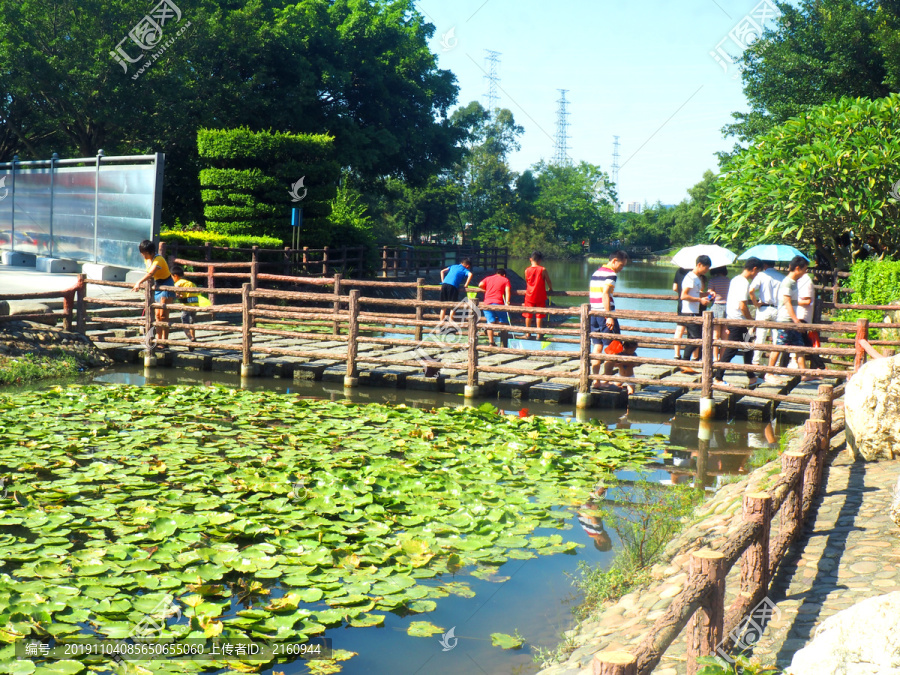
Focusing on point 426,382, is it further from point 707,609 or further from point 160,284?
point 707,609

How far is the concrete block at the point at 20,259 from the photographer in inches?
850

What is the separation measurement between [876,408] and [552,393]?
4.37 m

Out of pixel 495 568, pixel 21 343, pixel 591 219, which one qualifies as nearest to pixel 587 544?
pixel 495 568

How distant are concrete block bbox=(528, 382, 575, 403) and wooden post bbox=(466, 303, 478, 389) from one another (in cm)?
76

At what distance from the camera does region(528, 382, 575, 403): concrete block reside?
10.0 meters

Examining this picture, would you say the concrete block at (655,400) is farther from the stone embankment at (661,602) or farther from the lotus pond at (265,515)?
the stone embankment at (661,602)

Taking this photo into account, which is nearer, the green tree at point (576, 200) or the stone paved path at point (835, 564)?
the stone paved path at point (835, 564)

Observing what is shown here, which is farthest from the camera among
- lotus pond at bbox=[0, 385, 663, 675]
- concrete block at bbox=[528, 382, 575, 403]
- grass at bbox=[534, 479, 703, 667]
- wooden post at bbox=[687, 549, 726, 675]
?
concrete block at bbox=[528, 382, 575, 403]

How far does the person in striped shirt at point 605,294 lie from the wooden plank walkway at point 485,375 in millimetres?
610

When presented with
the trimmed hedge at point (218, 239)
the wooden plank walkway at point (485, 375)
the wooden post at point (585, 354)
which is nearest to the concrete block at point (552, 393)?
the wooden plank walkway at point (485, 375)

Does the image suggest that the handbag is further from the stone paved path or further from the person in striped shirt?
the stone paved path

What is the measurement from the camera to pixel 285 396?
9.77 m

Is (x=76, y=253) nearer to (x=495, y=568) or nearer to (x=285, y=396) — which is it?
(x=285, y=396)

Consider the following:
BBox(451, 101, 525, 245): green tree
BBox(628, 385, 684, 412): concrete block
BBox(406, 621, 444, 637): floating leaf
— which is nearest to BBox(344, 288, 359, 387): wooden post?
BBox(628, 385, 684, 412): concrete block
